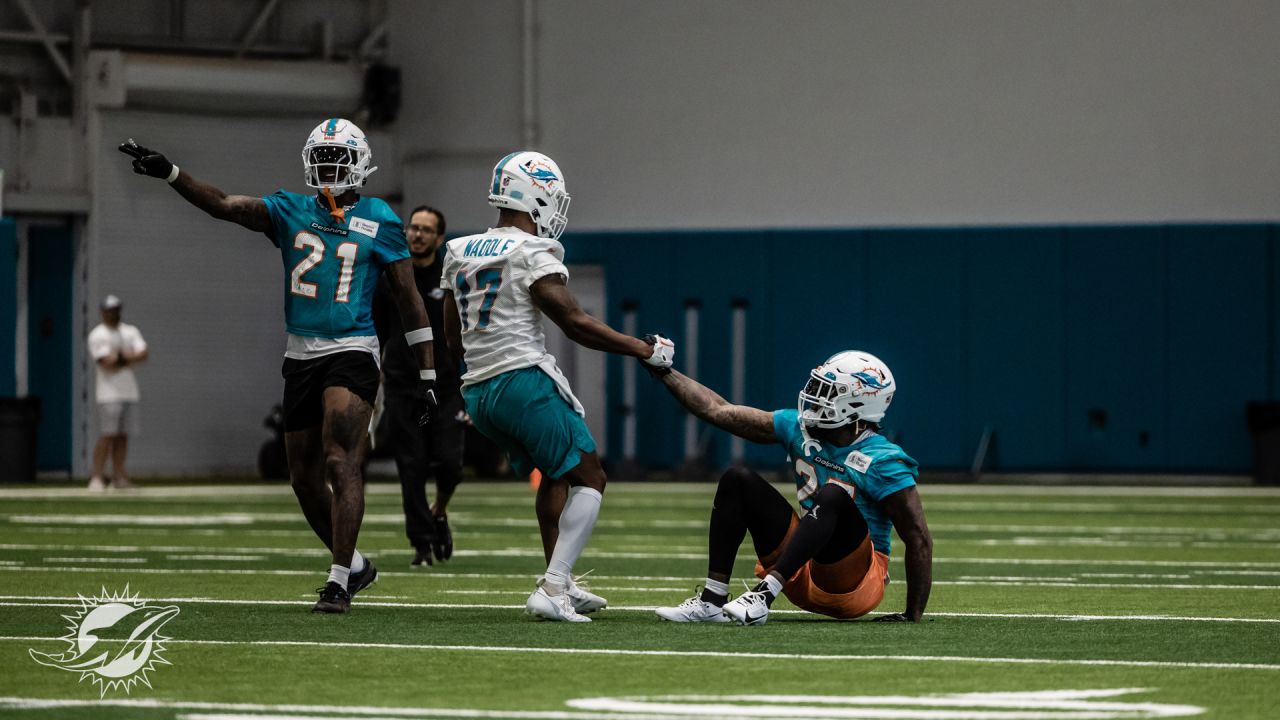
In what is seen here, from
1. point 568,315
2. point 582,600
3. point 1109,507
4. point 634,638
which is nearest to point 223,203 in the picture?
point 568,315

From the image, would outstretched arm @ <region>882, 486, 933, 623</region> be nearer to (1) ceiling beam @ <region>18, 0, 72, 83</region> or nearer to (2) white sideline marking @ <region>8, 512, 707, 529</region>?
(2) white sideline marking @ <region>8, 512, 707, 529</region>

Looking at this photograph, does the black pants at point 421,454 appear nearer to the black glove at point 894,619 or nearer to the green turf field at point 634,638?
the green turf field at point 634,638

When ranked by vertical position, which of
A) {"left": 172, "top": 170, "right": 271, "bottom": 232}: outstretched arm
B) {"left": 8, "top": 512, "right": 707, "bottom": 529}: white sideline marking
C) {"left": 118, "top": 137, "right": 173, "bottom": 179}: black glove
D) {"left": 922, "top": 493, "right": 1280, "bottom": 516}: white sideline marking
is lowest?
{"left": 922, "top": 493, "right": 1280, "bottom": 516}: white sideline marking

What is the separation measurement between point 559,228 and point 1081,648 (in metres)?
2.84

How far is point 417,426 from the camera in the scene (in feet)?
39.1

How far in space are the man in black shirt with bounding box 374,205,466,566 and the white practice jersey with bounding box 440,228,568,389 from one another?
357cm

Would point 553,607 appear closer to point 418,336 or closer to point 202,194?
point 418,336

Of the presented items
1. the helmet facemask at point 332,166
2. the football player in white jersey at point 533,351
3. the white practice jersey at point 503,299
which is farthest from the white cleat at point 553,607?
the helmet facemask at point 332,166

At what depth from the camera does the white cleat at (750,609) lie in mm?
7719

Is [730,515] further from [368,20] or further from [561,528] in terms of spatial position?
[368,20]

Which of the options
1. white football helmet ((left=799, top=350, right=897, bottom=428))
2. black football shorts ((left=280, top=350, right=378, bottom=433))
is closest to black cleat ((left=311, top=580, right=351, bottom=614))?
black football shorts ((left=280, top=350, right=378, bottom=433))

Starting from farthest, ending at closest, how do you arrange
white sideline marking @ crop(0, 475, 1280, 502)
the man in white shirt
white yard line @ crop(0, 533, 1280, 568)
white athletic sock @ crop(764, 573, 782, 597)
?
1. the man in white shirt
2. white sideline marking @ crop(0, 475, 1280, 502)
3. white yard line @ crop(0, 533, 1280, 568)
4. white athletic sock @ crop(764, 573, 782, 597)

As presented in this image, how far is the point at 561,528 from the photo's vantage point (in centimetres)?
807

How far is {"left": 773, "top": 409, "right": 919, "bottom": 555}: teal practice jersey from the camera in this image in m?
7.76
